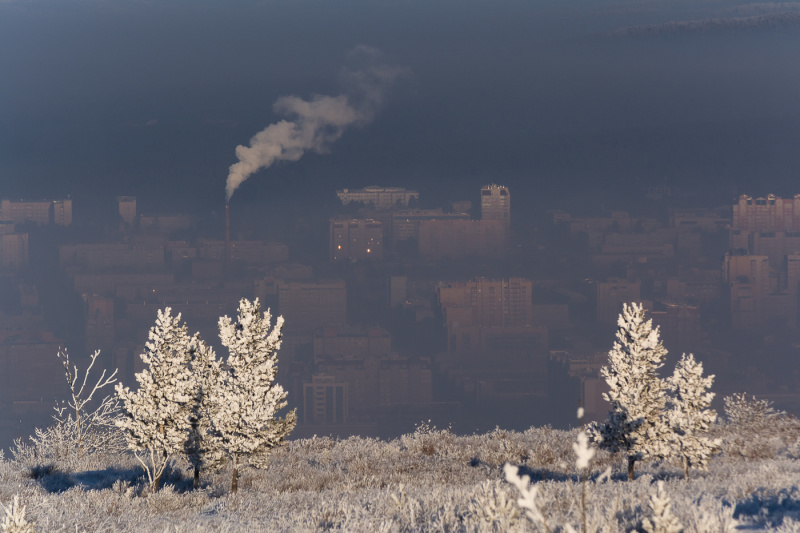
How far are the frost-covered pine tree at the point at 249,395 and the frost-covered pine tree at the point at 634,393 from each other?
35.3 feet

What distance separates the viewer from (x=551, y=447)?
3023 centimetres

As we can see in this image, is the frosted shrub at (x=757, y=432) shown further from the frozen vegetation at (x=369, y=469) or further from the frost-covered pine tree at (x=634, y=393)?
the frost-covered pine tree at (x=634, y=393)

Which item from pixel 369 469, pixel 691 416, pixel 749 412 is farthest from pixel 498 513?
pixel 749 412

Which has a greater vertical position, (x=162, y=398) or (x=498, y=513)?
(x=498, y=513)

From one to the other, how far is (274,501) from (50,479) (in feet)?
35.2

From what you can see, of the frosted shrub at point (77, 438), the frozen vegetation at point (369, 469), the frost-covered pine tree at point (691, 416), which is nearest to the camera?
the frozen vegetation at point (369, 469)

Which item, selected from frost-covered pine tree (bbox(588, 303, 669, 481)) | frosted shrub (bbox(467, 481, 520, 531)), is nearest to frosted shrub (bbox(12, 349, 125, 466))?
frost-covered pine tree (bbox(588, 303, 669, 481))

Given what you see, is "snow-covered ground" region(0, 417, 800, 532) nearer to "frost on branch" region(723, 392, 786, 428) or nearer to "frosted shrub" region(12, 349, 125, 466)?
"frost on branch" region(723, 392, 786, 428)

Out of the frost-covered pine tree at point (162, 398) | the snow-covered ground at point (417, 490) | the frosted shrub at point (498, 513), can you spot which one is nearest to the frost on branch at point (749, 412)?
the snow-covered ground at point (417, 490)

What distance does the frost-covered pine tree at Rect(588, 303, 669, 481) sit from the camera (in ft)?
68.8

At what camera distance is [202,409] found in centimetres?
2192

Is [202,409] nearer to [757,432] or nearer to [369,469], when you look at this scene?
[369,469]

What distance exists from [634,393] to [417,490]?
Result: 27.8 ft

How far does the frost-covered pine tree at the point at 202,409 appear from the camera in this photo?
21.5 m
